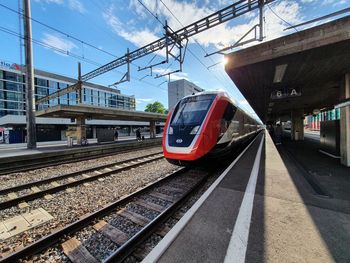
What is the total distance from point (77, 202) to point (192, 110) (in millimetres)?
4410

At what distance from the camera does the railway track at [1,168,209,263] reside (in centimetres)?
262

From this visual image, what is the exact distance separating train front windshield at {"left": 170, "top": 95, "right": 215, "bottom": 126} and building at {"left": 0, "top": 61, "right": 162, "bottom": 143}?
69.3ft

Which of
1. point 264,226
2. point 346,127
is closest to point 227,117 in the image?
point 264,226

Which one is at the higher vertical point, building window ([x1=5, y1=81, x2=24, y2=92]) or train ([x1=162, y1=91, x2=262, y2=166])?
building window ([x1=5, y1=81, x2=24, y2=92])

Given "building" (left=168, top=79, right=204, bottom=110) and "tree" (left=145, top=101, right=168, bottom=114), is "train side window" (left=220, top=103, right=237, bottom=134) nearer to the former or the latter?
"building" (left=168, top=79, right=204, bottom=110)

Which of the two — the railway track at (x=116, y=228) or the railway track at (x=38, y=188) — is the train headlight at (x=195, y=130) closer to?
the railway track at (x=116, y=228)

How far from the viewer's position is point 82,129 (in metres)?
18.9

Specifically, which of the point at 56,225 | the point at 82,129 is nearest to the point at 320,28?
the point at 56,225

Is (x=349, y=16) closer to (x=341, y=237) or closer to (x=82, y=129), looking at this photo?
(x=341, y=237)

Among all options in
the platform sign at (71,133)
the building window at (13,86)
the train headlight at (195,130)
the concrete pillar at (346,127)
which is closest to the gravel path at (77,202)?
the train headlight at (195,130)

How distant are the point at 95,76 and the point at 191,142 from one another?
1569 cm

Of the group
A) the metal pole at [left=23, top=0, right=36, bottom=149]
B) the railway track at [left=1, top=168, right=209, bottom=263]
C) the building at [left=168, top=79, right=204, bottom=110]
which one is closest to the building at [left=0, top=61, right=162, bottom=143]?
the metal pole at [left=23, top=0, right=36, bottom=149]

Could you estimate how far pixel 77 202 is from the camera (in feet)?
14.7

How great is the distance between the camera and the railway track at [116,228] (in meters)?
2.62
